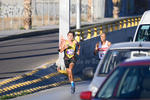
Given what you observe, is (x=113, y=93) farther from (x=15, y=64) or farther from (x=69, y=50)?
(x=15, y=64)

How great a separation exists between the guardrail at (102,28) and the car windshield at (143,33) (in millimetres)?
4536

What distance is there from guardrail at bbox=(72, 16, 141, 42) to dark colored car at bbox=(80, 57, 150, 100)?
1156 centimetres

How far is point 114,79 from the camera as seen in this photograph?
6578 mm

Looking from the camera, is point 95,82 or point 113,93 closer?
point 113,93

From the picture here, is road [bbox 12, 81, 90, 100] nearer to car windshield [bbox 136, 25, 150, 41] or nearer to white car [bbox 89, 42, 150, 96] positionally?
car windshield [bbox 136, 25, 150, 41]

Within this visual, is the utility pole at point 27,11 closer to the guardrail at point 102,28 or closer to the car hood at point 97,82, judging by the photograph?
the guardrail at point 102,28

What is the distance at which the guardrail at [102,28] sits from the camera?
19.1 m

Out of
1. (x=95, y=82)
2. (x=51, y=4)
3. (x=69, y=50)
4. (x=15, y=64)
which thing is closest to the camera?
(x=95, y=82)

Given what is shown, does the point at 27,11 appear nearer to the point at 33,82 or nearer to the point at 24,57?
the point at 24,57

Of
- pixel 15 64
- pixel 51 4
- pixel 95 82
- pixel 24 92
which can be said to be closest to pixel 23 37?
pixel 51 4

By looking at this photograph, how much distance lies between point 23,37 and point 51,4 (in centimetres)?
1098

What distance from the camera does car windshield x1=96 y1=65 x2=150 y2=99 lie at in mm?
6285

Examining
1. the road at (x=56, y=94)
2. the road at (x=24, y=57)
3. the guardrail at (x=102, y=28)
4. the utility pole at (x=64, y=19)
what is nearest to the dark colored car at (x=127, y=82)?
the road at (x=56, y=94)

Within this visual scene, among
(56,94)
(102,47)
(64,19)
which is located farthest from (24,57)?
(102,47)
